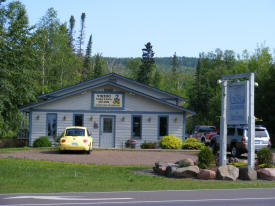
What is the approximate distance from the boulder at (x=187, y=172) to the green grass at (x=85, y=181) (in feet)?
1.80

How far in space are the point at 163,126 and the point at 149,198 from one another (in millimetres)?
21757

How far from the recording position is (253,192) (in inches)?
474

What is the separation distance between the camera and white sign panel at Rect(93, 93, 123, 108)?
31766 mm

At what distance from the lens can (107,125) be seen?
3194cm

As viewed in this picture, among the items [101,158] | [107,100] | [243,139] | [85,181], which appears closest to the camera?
[85,181]

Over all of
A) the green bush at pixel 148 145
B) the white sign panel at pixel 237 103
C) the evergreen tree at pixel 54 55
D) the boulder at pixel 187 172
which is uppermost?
the evergreen tree at pixel 54 55

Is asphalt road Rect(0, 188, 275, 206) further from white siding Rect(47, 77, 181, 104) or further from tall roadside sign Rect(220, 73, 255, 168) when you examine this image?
white siding Rect(47, 77, 181, 104)

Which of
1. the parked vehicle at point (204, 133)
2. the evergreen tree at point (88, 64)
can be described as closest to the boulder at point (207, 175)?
the parked vehicle at point (204, 133)

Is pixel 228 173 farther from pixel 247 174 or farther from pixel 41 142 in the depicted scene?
pixel 41 142

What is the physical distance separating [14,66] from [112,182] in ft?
67.2

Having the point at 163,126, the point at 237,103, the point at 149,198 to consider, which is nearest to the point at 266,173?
the point at 237,103

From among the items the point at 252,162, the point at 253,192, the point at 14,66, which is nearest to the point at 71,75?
the point at 14,66

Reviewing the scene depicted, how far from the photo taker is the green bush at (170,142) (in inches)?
1208

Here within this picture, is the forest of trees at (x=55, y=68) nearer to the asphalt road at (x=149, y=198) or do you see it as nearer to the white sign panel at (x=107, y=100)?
the white sign panel at (x=107, y=100)
